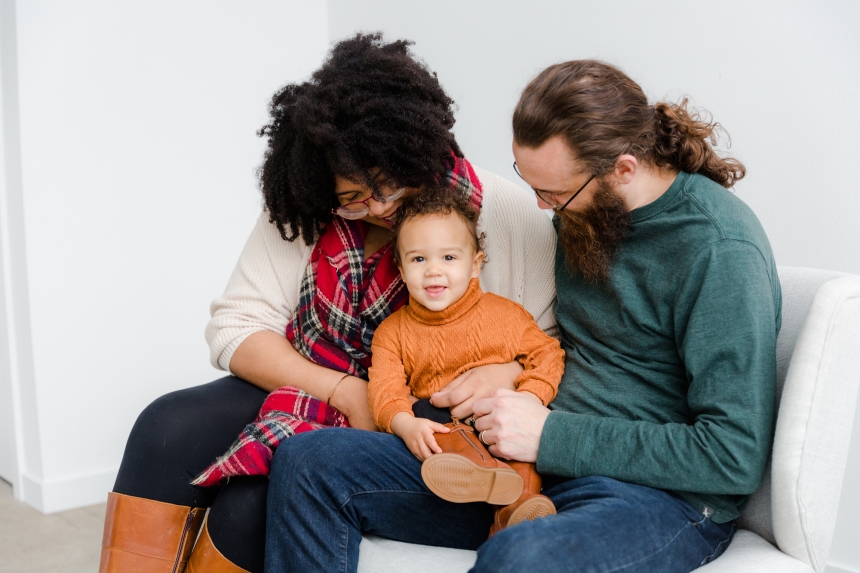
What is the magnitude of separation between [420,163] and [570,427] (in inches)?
24.4

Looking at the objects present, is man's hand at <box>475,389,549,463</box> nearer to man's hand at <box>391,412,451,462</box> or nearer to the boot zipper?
man's hand at <box>391,412,451,462</box>

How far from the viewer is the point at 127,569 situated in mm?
1446

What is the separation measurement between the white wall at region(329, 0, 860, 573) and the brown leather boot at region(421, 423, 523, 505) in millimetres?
1142

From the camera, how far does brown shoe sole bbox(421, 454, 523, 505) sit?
46.7 inches

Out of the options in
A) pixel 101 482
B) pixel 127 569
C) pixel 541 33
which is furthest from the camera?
pixel 101 482

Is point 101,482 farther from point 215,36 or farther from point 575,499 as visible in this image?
point 575,499

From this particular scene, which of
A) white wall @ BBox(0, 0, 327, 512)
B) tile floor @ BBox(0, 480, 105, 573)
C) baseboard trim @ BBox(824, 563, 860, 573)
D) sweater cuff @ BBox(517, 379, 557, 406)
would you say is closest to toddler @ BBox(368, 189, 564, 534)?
sweater cuff @ BBox(517, 379, 557, 406)

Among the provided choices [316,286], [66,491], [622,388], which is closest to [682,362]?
[622,388]

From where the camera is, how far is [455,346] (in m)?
1.56

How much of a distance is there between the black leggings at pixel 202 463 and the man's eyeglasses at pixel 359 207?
1.52ft

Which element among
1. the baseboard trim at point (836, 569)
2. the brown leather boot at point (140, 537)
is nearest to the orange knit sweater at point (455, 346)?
the brown leather boot at point (140, 537)

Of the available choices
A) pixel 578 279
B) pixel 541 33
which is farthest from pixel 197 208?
pixel 578 279

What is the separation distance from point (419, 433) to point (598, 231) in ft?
1.68

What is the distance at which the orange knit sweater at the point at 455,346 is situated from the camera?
1558 millimetres
